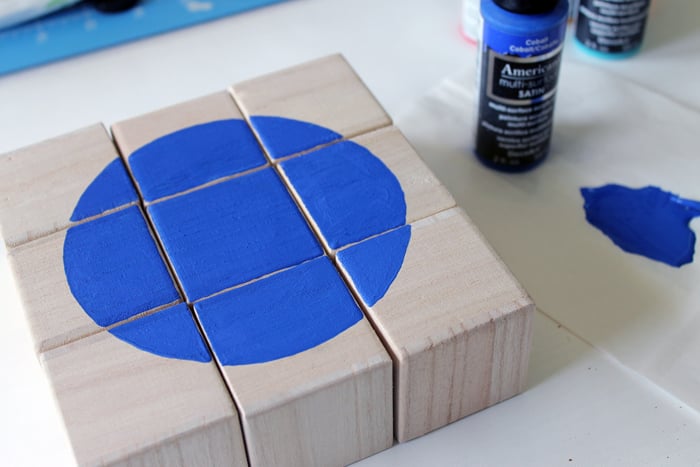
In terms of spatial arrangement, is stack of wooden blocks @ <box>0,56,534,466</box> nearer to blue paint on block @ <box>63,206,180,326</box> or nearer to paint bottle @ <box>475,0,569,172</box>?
blue paint on block @ <box>63,206,180,326</box>

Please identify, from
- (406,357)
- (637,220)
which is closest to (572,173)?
(637,220)

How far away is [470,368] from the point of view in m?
0.66

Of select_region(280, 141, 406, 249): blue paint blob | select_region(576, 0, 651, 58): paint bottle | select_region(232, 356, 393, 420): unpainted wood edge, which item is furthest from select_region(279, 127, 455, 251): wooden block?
select_region(576, 0, 651, 58): paint bottle

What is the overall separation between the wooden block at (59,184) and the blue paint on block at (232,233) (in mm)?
45

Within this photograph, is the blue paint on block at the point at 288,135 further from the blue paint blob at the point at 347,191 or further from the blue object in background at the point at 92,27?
the blue object in background at the point at 92,27

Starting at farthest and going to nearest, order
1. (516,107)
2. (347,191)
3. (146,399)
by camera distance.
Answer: (516,107) < (347,191) < (146,399)

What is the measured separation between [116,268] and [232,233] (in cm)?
9

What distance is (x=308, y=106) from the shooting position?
792 millimetres

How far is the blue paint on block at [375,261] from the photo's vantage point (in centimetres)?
65

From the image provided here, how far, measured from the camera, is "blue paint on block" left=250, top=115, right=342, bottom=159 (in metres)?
0.75

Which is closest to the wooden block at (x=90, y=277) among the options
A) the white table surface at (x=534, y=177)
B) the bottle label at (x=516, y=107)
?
the white table surface at (x=534, y=177)

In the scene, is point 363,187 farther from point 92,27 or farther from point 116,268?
point 92,27

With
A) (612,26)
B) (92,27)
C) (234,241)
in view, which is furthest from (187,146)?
(612,26)

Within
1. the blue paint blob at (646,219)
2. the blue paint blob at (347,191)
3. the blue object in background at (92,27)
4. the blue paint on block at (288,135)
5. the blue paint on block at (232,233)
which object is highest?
the blue paint on block at (288,135)
